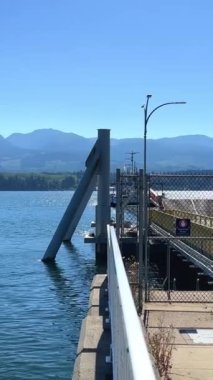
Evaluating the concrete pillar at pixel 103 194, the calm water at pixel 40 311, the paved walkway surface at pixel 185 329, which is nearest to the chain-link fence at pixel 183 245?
the paved walkway surface at pixel 185 329

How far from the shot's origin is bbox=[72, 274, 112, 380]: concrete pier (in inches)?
301

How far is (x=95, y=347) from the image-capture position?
8.73 m

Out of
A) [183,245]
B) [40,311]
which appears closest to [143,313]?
[40,311]

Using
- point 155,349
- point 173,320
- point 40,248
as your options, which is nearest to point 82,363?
point 155,349

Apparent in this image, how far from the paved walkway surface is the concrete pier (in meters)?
0.74

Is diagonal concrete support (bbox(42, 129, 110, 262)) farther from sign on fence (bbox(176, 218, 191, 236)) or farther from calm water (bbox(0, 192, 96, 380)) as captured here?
sign on fence (bbox(176, 218, 191, 236))

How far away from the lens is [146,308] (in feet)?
37.4

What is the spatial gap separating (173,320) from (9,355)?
497 cm

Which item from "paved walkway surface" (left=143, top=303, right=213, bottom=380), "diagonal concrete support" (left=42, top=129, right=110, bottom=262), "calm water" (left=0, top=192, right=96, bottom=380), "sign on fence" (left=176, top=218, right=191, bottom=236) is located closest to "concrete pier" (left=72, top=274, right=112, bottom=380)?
"paved walkway surface" (left=143, top=303, right=213, bottom=380)

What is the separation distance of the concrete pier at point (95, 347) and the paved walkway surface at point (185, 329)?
2.42 feet

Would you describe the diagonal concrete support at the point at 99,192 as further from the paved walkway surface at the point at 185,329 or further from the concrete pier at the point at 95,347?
the concrete pier at the point at 95,347

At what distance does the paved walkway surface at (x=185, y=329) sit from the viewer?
761cm

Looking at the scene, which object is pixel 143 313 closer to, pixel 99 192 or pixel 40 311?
pixel 40 311

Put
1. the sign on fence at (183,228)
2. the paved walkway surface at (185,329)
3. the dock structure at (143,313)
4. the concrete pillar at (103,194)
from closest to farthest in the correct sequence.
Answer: the dock structure at (143,313) → the paved walkway surface at (185,329) → the sign on fence at (183,228) → the concrete pillar at (103,194)
